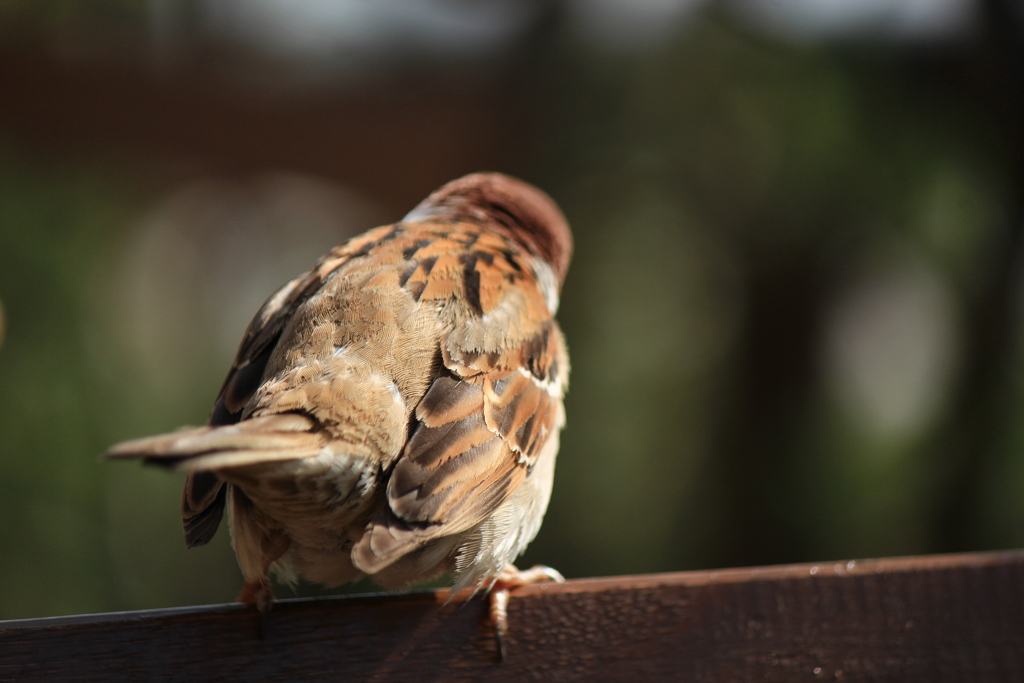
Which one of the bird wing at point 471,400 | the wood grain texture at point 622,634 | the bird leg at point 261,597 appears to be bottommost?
the wood grain texture at point 622,634

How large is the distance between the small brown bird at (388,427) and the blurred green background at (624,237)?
345cm

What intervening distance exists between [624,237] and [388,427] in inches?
185

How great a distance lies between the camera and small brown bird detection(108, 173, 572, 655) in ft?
4.98

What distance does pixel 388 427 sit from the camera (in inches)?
64.2

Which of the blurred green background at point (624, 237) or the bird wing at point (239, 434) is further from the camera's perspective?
the blurred green background at point (624, 237)

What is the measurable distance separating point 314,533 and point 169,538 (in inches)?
151

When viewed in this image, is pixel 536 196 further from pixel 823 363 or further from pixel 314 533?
pixel 823 363

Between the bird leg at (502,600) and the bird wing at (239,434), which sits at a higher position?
the bird wing at (239,434)

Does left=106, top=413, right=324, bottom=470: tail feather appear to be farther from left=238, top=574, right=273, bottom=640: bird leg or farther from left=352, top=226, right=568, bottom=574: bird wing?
left=238, top=574, right=273, bottom=640: bird leg

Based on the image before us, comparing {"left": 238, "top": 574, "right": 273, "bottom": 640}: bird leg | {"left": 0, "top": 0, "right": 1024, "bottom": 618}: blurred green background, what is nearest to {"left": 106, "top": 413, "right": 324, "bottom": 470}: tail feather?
{"left": 238, "top": 574, "right": 273, "bottom": 640}: bird leg

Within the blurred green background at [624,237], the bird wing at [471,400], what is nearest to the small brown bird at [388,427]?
the bird wing at [471,400]

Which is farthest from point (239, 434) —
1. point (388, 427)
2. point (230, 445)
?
point (388, 427)

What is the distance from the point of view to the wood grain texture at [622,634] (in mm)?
1501

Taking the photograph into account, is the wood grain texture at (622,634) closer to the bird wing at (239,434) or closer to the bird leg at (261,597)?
the bird leg at (261,597)
